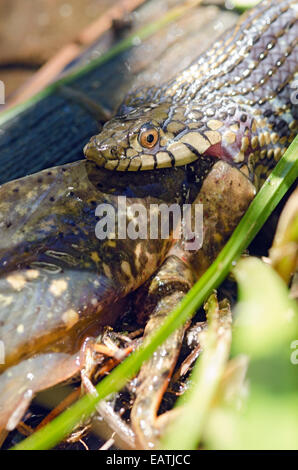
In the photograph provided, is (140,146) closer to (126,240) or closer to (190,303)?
(126,240)

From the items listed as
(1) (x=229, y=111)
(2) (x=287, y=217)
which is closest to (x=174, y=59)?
(1) (x=229, y=111)

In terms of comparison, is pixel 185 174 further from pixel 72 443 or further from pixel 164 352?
pixel 72 443

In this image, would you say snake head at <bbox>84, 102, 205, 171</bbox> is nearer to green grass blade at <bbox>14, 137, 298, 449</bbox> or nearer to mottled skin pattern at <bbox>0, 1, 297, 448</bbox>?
mottled skin pattern at <bbox>0, 1, 297, 448</bbox>

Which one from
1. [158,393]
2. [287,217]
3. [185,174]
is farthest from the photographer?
[185,174]

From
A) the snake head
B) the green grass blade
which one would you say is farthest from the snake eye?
the green grass blade

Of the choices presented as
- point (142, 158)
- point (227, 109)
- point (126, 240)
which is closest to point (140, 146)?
point (142, 158)

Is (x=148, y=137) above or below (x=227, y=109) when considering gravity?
above

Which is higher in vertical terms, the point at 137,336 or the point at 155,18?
the point at 155,18
